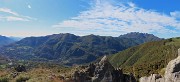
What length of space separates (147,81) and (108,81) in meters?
5.43

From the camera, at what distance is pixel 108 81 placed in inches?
1209

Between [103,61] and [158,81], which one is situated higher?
[103,61]

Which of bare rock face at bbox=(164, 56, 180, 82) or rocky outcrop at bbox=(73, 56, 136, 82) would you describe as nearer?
bare rock face at bbox=(164, 56, 180, 82)

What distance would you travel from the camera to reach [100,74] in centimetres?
3125

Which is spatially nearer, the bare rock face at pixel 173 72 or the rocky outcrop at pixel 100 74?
the bare rock face at pixel 173 72

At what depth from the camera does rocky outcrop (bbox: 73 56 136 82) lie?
30.7 m

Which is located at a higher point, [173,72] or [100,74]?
[173,72]

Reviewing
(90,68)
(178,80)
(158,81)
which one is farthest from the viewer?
(90,68)

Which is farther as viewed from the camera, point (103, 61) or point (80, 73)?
point (103, 61)

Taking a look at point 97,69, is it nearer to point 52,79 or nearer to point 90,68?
point 90,68

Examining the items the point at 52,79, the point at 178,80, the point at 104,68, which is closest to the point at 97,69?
the point at 104,68

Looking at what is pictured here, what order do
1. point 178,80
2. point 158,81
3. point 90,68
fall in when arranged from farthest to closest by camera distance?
point 90,68 → point 158,81 → point 178,80

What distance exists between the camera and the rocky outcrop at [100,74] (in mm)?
30734

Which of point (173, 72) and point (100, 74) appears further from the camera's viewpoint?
point (100, 74)
